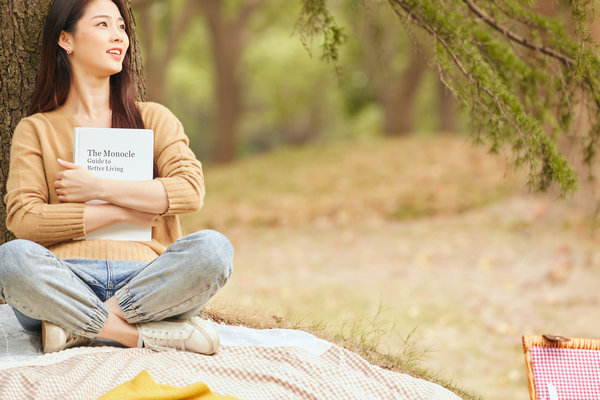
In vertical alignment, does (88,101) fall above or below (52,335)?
above

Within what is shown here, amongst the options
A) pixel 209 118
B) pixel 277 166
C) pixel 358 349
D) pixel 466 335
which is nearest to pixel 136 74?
pixel 358 349

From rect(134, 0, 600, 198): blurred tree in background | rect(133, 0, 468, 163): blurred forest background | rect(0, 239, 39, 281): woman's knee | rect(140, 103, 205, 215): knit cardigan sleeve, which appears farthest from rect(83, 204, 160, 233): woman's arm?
rect(133, 0, 468, 163): blurred forest background

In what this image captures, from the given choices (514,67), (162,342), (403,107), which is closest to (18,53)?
(162,342)

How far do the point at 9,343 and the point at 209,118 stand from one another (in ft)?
80.2

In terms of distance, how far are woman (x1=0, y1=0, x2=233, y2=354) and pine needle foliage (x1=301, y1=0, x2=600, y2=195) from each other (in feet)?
3.72

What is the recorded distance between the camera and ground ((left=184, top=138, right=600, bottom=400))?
5.15m

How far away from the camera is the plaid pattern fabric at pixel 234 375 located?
85.0 inches

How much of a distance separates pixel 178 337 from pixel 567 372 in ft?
4.78

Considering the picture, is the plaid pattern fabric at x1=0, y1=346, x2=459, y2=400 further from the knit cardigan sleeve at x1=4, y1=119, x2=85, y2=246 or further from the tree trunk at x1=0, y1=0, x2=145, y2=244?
the tree trunk at x1=0, y1=0, x2=145, y2=244

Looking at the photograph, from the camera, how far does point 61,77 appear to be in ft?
8.87

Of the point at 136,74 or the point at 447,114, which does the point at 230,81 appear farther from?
the point at 136,74

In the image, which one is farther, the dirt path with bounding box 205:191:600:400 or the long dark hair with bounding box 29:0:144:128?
the dirt path with bounding box 205:191:600:400

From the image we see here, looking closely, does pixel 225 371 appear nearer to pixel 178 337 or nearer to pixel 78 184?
pixel 178 337

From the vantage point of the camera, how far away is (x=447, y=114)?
585 inches
